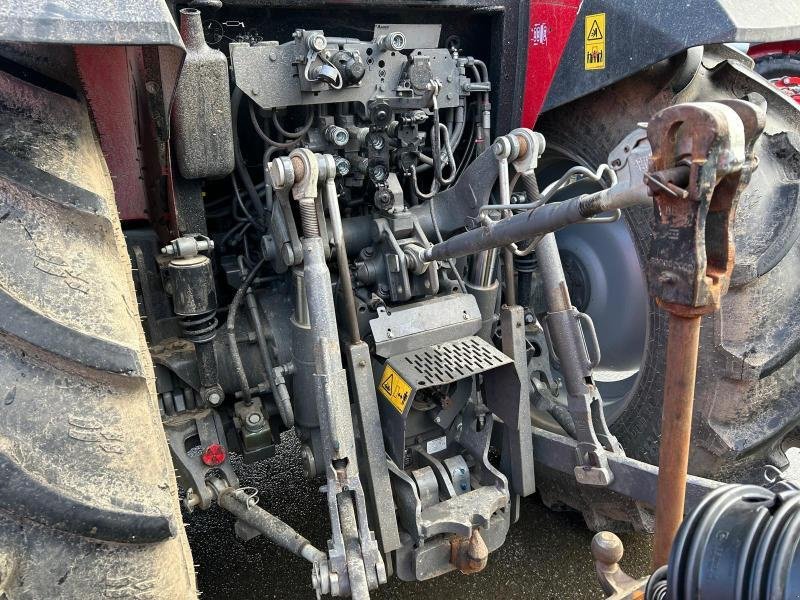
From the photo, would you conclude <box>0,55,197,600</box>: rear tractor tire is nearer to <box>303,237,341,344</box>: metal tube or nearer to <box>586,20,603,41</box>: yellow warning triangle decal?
<box>303,237,341,344</box>: metal tube

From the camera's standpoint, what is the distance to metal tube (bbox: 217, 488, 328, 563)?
1.41 m

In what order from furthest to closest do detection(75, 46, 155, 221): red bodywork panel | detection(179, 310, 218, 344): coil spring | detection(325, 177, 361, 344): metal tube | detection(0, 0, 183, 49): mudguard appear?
detection(179, 310, 218, 344): coil spring < detection(325, 177, 361, 344): metal tube < detection(75, 46, 155, 221): red bodywork panel < detection(0, 0, 183, 49): mudguard

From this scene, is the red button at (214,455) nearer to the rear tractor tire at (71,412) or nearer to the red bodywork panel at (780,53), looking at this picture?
the rear tractor tire at (71,412)

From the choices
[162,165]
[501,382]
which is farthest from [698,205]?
[162,165]

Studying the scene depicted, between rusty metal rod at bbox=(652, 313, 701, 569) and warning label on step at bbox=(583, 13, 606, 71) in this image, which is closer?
rusty metal rod at bbox=(652, 313, 701, 569)

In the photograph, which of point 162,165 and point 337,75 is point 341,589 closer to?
point 162,165

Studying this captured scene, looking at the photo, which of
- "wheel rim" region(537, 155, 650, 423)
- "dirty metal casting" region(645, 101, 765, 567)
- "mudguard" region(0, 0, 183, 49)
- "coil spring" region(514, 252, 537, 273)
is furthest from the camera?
"coil spring" region(514, 252, 537, 273)

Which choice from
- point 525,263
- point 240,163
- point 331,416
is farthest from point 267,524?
point 525,263

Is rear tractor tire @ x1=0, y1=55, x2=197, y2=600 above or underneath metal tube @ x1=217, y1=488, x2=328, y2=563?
above

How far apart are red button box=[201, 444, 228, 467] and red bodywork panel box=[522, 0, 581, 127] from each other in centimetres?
115

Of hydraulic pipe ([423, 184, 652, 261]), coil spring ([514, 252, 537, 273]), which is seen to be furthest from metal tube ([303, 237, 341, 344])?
coil spring ([514, 252, 537, 273])

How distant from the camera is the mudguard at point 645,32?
1388 millimetres

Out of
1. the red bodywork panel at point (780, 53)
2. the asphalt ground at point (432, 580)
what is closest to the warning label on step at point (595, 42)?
the asphalt ground at point (432, 580)

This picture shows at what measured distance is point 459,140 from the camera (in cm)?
189
